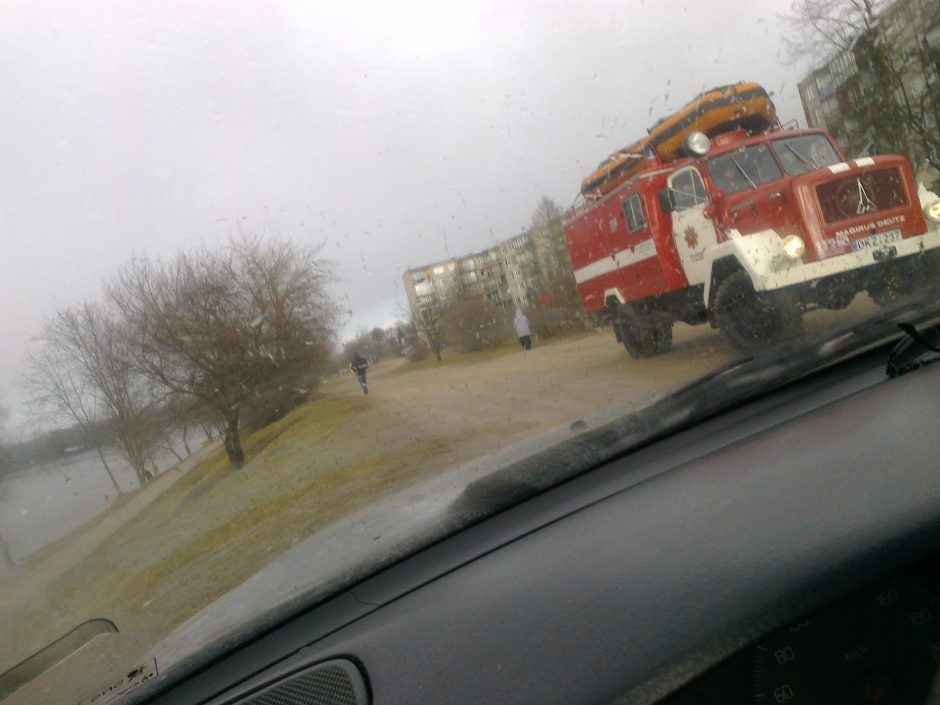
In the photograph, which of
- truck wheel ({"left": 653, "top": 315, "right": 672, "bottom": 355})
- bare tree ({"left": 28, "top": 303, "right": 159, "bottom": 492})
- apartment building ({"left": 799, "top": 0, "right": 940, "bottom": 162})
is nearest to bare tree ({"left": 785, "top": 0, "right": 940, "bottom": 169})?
apartment building ({"left": 799, "top": 0, "right": 940, "bottom": 162})

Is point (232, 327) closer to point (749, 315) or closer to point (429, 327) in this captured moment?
point (429, 327)

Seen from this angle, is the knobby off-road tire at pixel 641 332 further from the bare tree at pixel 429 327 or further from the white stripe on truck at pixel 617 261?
the bare tree at pixel 429 327

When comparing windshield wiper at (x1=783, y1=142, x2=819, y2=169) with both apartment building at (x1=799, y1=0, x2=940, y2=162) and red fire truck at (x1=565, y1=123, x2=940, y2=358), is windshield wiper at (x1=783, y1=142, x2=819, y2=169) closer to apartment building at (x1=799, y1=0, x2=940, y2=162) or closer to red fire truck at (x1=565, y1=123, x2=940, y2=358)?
red fire truck at (x1=565, y1=123, x2=940, y2=358)

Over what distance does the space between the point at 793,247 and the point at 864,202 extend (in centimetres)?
70

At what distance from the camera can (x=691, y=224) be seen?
25.2 ft

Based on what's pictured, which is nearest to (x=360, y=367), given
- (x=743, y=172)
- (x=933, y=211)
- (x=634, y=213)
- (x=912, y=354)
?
(x=912, y=354)

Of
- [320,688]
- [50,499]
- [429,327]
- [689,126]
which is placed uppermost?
[689,126]

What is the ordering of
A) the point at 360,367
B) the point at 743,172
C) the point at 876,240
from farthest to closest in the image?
the point at 743,172, the point at 876,240, the point at 360,367

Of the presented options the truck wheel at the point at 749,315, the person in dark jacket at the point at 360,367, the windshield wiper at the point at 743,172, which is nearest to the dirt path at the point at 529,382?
the person in dark jacket at the point at 360,367

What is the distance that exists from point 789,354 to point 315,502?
2933 mm

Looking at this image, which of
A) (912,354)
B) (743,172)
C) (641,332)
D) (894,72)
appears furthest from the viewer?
(743,172)

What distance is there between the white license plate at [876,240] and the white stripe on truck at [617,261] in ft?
7.03

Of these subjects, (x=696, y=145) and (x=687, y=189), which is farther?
(x=687, y=189)

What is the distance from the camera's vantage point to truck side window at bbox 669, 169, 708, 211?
7.66 meters
